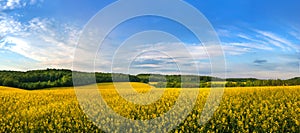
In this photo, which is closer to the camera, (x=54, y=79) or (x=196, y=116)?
(x=196, y=116)

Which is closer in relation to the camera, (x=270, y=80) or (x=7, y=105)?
(x=7, y=105)

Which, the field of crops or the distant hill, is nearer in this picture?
the field of crops

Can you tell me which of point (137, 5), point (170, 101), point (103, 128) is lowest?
point (103, 128)

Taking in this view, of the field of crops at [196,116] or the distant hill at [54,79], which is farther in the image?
the distant hill at [54,79]

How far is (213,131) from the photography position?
429 inches

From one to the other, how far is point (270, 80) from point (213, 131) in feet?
52.6

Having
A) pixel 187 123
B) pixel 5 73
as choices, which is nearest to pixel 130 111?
pixel 187 123

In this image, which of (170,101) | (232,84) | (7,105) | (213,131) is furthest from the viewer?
(232,84)

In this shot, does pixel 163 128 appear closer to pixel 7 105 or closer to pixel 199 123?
pixel 199 123

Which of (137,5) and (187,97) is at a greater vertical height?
(137,5)

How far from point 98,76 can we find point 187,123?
28.7m

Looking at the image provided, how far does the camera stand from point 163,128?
35.8 feet

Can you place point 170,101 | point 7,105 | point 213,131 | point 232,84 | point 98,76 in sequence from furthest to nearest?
1. point 98,76
2. point 232,84
3. point 7,105
4. point 170,101
5. point 213,131

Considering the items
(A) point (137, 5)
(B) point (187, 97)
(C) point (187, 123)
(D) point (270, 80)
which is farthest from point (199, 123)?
(D) point (270, 80)
